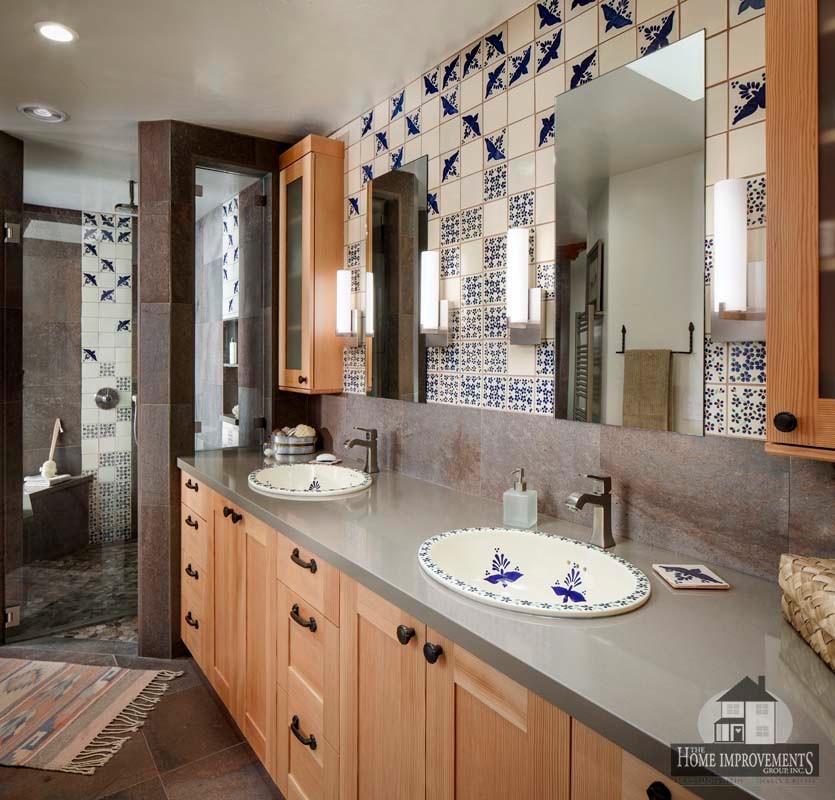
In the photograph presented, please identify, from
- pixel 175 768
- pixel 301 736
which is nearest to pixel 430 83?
pixel 301 736

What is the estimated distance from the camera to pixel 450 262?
205 cm

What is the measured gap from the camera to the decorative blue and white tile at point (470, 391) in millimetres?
1940

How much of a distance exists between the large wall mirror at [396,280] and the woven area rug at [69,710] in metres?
1.60

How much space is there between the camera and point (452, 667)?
105 cm

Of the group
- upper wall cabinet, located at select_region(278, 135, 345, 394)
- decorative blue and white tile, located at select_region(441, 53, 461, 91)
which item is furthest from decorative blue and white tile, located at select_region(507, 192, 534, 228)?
upper wall cabinet, located at select_region(278, 135, 345, 394)

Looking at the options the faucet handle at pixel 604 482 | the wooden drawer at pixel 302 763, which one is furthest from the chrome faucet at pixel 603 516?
the wooden drawer at pixel 302 763

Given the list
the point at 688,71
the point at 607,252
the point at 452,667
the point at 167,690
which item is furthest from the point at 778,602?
the point at 167,690

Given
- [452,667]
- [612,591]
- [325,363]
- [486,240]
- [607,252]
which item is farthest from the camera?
[325,363]

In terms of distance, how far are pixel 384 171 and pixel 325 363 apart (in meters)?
0.88

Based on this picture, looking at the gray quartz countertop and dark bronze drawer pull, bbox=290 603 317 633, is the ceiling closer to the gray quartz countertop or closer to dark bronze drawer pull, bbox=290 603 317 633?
the gray quartz countertop

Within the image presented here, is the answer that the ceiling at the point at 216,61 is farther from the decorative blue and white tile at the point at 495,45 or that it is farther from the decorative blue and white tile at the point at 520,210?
the decorative blue and white tile at the point at 520,210

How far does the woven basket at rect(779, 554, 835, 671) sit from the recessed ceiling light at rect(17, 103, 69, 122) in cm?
307

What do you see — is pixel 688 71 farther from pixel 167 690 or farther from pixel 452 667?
pixel 167 690

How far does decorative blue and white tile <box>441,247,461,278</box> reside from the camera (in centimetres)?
202
